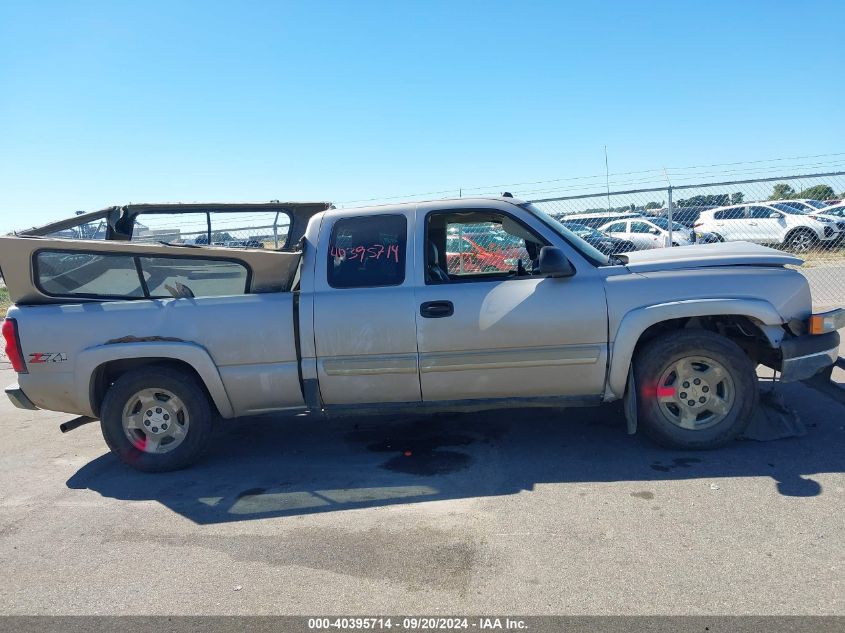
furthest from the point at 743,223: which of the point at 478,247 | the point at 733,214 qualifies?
the point at 478,247

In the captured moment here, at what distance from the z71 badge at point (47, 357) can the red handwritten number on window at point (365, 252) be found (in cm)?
220

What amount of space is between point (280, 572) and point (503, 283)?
246cm

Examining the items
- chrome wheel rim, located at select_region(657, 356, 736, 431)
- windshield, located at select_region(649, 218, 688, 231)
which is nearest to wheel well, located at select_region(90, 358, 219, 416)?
chrome wheel rim, located at select_region(657, 356, 736, 431)

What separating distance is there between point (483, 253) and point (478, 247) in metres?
0.10

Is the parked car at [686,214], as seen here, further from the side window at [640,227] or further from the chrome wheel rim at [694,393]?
the chrome wheel rim at [694,393]

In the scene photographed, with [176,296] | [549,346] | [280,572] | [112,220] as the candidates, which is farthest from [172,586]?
[112,220]

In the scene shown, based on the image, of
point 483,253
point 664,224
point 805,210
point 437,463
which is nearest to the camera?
point 437,463

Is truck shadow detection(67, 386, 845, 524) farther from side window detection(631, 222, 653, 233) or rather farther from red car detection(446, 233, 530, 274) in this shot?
side window detection(631, 222, 653, 233)

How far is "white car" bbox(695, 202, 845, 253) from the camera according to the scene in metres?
11.8

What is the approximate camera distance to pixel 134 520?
174 inches

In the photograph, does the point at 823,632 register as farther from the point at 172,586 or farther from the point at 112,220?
the point at 112,220

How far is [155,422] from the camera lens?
5.26 metres

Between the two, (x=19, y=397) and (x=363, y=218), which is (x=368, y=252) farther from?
(x=19, y=397)

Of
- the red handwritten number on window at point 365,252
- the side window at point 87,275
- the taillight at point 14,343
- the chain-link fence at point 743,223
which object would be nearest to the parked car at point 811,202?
the chain-link fence at point 743,223
